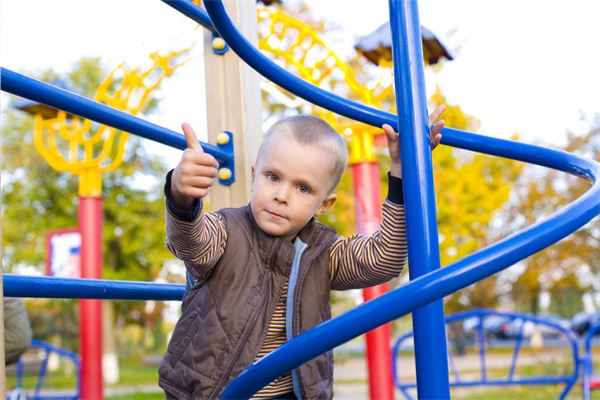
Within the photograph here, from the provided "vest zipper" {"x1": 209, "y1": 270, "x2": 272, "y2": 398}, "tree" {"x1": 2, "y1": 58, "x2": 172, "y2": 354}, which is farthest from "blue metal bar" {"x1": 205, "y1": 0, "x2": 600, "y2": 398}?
"tree" {"x1": 2, "y1": 58, "x2": 172, "y2": 354}

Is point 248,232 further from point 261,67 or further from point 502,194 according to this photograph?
Result: point 502,194

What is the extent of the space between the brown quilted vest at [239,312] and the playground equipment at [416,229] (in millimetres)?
Answer: 155

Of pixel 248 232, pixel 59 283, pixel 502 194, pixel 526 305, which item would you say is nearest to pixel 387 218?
pixel 248 232

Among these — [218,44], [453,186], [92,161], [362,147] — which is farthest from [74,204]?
Answer: [218,44]

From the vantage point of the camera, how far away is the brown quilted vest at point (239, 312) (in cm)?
118

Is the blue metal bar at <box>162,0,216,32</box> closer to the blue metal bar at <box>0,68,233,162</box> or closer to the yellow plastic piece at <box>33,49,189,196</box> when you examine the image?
the blue metal bar at <box>0,68,233,162</box>

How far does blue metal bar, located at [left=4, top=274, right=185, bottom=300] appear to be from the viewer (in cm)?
125

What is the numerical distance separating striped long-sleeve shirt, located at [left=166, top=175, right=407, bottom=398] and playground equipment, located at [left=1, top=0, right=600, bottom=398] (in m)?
0.20

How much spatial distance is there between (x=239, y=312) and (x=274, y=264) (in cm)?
11

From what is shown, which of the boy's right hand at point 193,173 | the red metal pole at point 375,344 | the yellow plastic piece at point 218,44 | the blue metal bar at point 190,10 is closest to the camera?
the boy's right hand at point 193,173

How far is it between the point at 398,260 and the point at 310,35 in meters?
3.62

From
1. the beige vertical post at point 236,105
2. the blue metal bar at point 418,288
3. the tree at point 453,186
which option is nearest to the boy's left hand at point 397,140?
the blue metal bar at point 418,288

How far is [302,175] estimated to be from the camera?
4.12 feet

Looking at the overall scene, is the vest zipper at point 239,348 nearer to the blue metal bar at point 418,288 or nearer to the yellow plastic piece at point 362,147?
the blue metal bar at point 418,288
